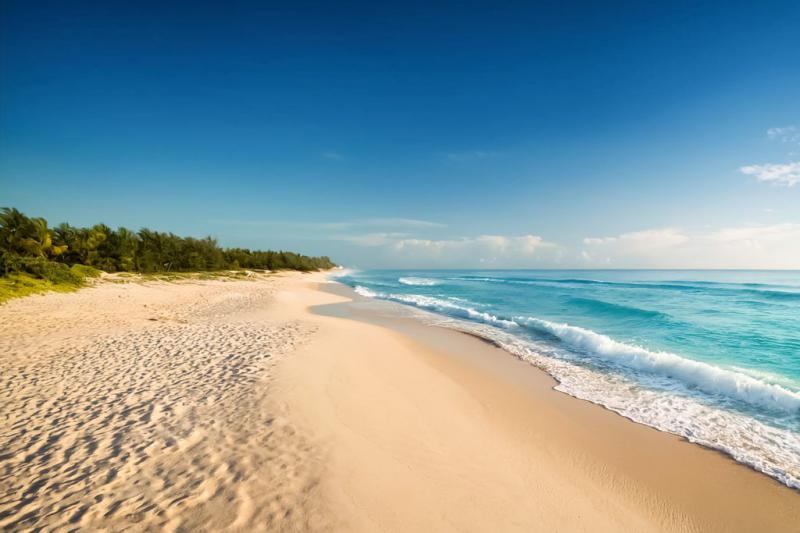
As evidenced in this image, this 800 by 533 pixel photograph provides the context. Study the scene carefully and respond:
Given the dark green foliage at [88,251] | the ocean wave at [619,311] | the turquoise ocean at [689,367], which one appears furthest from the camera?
the dark green foliage at [88,251]

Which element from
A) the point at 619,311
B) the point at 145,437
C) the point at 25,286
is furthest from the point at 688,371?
the point at 25,286

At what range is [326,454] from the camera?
450 centimetres

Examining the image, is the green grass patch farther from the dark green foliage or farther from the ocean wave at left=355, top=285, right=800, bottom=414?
the ocean wave at left=355, top=285, right=800, bottom=414

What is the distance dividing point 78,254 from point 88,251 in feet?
3.02

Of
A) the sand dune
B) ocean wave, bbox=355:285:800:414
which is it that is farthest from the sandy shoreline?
ocean wave, bbox=355:285:800:414

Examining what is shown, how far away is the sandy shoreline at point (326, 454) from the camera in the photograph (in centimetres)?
352

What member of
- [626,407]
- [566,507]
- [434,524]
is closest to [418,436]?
[434,524]

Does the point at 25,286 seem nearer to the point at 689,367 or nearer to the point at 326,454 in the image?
the point at 326,454

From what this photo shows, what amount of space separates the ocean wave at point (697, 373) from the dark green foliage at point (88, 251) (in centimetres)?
3002

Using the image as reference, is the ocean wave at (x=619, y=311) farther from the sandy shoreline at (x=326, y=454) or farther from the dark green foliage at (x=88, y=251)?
the dark green foliage at (x=88, y=251)

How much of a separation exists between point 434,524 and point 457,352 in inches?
307

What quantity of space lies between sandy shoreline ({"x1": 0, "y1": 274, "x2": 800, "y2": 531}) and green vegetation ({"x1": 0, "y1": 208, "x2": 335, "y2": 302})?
14.7m

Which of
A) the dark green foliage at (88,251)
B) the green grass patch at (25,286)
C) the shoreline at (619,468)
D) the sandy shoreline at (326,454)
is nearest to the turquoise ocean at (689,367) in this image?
the shoreline at (619,468)

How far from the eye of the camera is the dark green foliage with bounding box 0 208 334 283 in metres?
20.5
